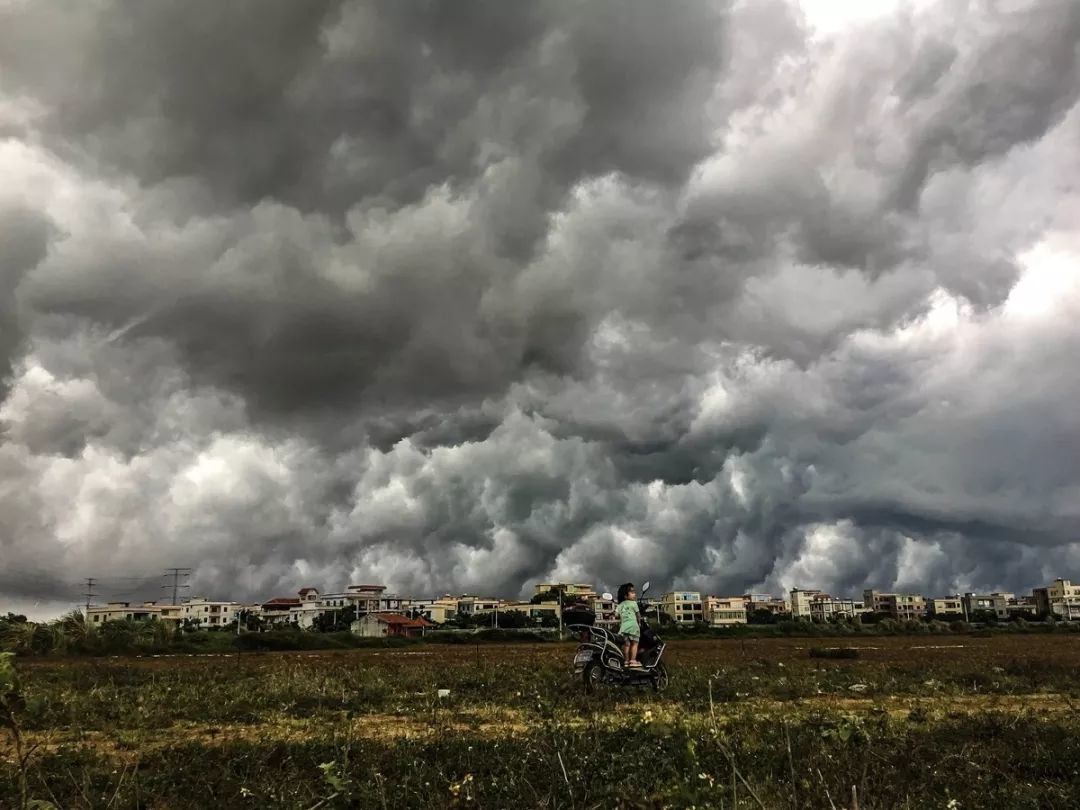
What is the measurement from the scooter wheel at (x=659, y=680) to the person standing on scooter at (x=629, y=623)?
0.50 m

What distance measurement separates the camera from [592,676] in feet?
50.0

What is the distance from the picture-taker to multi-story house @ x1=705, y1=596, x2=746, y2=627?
173 m

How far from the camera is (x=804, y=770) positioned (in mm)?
7840

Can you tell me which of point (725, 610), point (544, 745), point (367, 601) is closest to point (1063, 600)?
point (725, 610)

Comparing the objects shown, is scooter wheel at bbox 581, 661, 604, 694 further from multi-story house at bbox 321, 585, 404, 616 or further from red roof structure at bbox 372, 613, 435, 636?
multi-story house at bbox 321, 585, 404, 616

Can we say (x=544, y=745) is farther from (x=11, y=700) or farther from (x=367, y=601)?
(x=367, y=601)

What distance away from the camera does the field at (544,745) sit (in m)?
6.71

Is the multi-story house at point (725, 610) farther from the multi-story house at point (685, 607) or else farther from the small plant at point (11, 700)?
the small plant at point (11, 700)

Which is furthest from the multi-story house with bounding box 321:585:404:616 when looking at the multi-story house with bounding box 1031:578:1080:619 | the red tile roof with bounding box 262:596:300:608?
A: the multi-story house with bounding box 1031:578:1080:619

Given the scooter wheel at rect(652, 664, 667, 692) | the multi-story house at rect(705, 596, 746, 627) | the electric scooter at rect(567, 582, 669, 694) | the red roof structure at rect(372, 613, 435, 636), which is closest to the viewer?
the electric scooter at rect(567, 582, 669, 694)

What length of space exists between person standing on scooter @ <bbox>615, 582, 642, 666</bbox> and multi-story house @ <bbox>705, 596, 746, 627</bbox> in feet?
518

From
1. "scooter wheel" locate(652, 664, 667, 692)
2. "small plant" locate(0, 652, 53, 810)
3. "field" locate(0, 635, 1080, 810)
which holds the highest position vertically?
"small plant" locate(0, 652, 53, 810)

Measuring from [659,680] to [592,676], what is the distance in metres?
1.58

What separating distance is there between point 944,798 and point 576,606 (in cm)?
961
